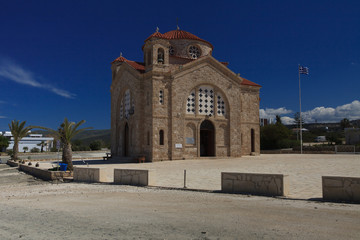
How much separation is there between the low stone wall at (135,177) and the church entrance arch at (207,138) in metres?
16.2

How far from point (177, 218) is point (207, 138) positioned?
24.0 metres

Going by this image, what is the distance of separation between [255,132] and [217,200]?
25236mm

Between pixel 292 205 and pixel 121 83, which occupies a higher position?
pixel 121 83

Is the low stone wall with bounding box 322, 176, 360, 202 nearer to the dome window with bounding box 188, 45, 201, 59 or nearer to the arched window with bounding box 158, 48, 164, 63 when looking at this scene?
the arched window with bounding box 158, 48, 164, 63

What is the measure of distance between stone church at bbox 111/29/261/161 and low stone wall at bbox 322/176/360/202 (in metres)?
18.0

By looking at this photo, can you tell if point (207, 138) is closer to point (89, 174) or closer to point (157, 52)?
point (157, 52)

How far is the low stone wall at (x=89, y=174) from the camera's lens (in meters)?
13.2

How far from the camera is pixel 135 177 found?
12.1m

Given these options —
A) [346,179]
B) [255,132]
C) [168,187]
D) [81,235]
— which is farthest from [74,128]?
[255,132]

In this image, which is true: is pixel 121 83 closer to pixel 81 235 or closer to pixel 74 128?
pixel 74 128

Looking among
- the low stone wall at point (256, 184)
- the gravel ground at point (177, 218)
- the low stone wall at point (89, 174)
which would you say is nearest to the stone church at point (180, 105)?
the low stone wall at point (89, 174)

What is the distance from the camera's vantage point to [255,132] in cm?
3253

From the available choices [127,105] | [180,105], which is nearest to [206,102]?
[180,105]

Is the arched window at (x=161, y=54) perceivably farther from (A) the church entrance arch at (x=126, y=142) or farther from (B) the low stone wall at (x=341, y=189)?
(B) the low stone wall at (x=341, y=189)
